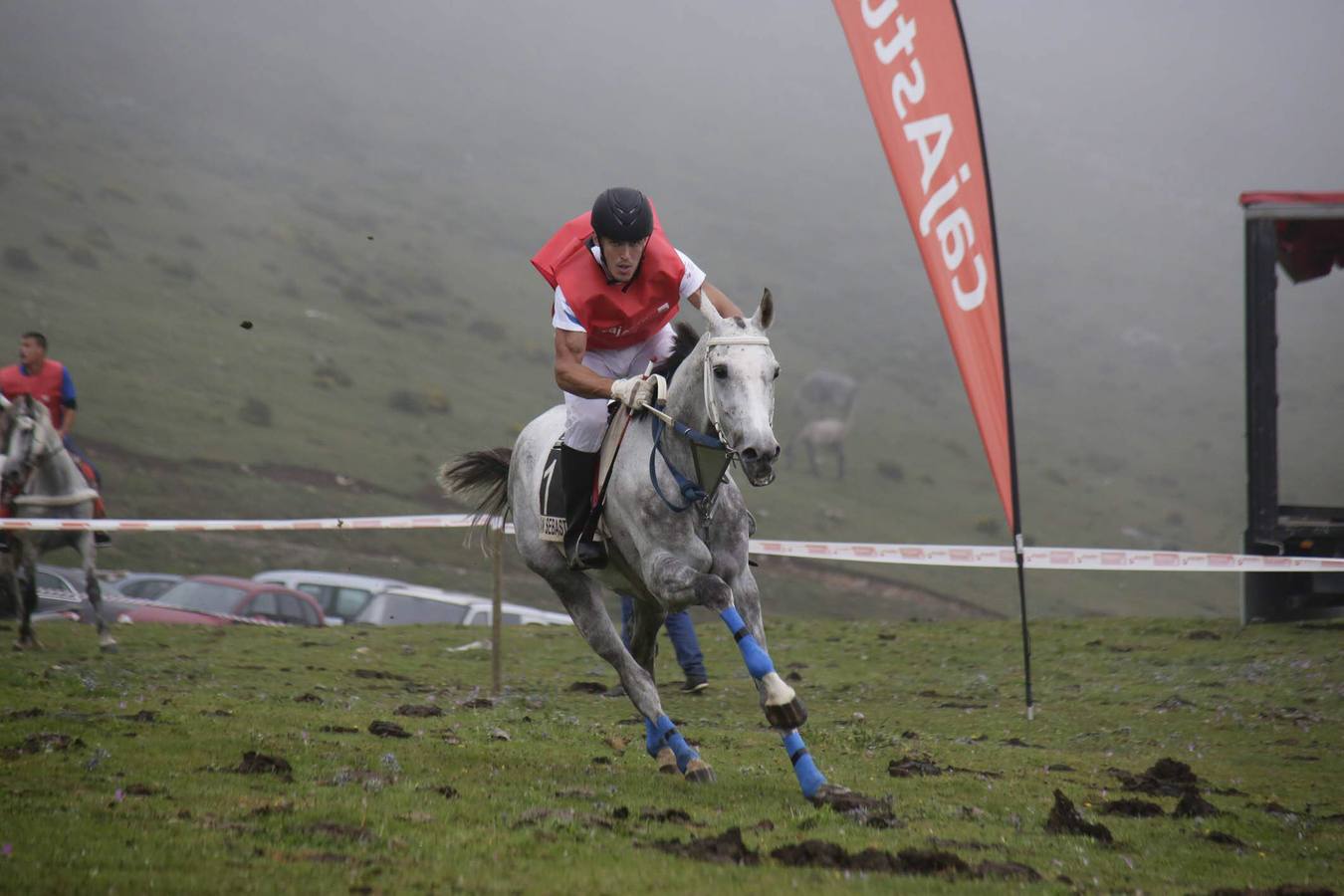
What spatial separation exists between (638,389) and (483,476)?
3.34m

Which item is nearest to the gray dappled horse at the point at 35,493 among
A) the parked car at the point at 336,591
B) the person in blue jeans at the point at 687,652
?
the person in blue jeans at the point at 687,652

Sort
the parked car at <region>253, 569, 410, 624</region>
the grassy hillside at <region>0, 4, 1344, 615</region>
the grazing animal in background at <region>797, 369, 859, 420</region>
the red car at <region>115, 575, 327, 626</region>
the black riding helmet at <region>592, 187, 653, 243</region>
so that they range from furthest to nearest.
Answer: the grazing animal in background at <region>797, 369, 859, 420</region>
the grassy hillside at <region>0, 4, 1344, 615</region>
the parked car at <region>253, 569, 410, 624</region>
the red car at <region>115, 575, 327, 626</region>
the black riding helmet at <region>592, 187, 653, 243</region>

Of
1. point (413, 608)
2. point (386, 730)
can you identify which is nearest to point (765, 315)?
point (386, 730)

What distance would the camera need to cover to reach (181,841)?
Result: 18.9 feet

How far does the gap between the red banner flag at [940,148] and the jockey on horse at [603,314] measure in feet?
11.4

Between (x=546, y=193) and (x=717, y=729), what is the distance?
110793 mm

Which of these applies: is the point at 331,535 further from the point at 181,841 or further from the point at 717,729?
the point at 181,841

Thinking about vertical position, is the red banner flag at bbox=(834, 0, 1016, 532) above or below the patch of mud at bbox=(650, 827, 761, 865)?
above

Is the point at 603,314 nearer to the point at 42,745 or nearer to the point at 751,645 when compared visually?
the point at 751,645

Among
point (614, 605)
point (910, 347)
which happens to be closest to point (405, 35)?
point (910, 347)

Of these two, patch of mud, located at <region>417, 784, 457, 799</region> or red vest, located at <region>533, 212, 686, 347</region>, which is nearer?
patch of mud, located at <region>417, 784, 457, 799</region>

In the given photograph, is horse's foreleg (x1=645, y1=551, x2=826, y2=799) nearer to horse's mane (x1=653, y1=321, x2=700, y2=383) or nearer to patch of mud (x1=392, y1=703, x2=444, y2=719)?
horse's mane (x1=653, y1=321, x2=700, y2=383)

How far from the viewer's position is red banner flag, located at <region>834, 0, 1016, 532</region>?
11250 mm

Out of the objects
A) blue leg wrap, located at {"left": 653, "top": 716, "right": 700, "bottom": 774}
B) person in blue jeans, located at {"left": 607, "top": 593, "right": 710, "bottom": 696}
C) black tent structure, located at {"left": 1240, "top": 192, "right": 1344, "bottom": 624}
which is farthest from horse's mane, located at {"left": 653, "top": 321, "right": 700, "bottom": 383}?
black tent structure, located at {"left": 1240, "top": 192, "right": 1344, "bottom": 624}
